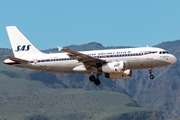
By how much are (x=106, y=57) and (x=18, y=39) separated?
20.2 metres

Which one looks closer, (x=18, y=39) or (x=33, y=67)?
(x=33, y=67)

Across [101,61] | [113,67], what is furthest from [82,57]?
[113,67]

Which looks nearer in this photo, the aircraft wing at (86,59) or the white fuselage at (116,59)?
the aircraft wing at (86,59)

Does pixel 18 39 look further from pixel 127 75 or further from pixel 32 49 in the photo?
pixel 127 75

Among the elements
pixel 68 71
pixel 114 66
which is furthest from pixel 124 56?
pixel 68 71

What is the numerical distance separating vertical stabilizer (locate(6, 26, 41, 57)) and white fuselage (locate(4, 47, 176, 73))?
4.47 m

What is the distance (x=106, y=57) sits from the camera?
10119 centimetres

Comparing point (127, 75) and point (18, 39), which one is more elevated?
point (18, 39)

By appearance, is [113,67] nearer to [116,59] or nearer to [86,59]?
[116,59]

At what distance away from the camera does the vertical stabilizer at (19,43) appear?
359 feet

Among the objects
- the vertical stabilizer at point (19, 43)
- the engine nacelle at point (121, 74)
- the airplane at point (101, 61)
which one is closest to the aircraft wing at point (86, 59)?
the airplane at point (101, 61)

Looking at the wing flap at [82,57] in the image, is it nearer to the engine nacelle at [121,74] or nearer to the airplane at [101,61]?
the airplane at [101,61]

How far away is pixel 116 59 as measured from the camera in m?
100

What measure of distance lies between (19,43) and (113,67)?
22024mm
